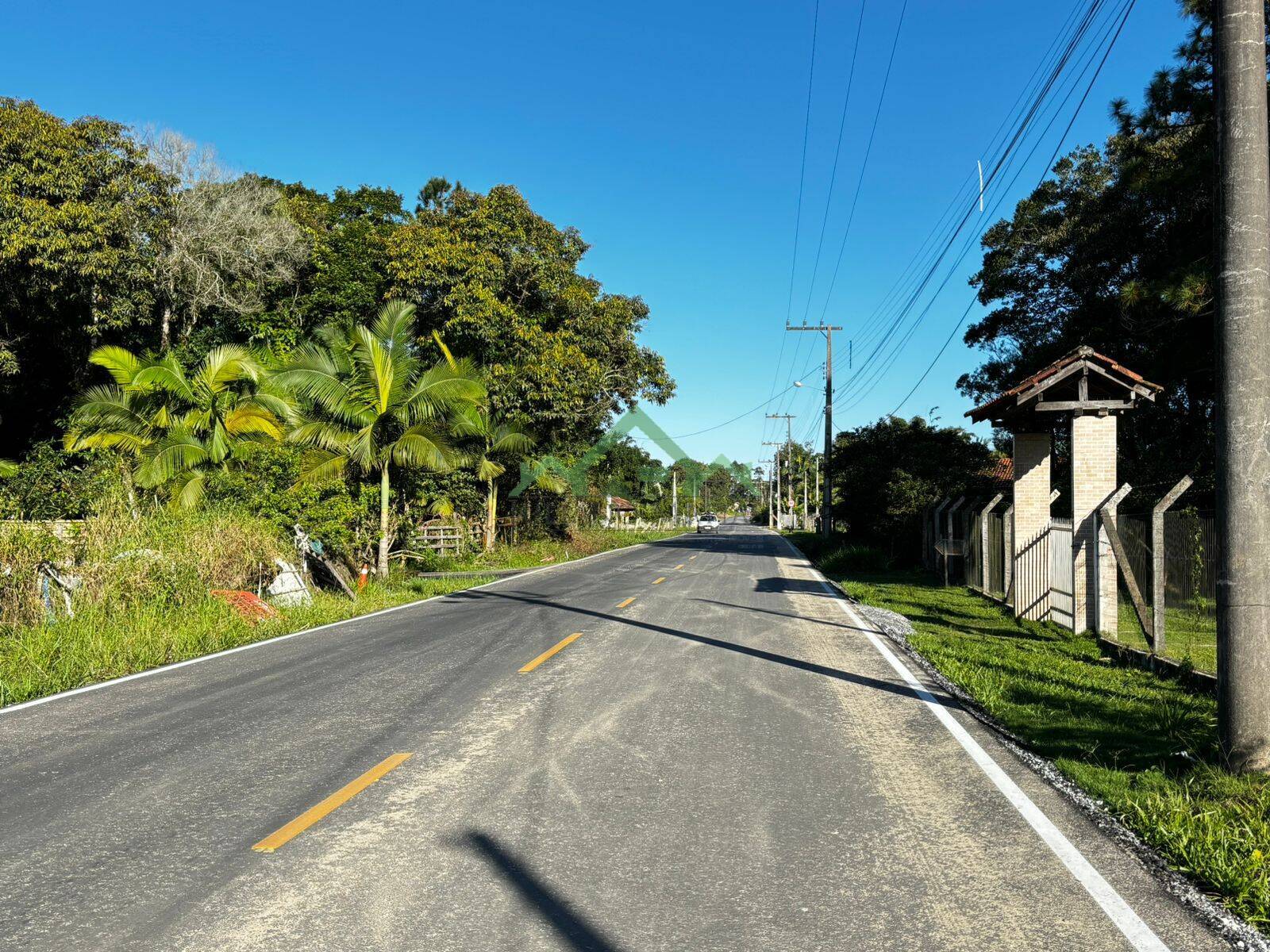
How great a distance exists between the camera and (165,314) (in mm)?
28656

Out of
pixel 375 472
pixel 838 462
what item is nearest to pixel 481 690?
pixel 375 472

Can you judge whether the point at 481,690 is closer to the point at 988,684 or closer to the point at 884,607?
the point at 988,684

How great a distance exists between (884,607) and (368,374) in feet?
43.3

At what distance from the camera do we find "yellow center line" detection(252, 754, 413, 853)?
15.0 feet

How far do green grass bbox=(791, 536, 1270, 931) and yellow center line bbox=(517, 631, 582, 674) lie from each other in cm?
421

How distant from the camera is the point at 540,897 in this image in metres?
3.91

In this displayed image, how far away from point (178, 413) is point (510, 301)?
35.6ft

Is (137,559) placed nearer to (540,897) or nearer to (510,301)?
(540,897)

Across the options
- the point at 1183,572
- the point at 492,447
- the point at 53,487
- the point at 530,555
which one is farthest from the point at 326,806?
the point at 530,555

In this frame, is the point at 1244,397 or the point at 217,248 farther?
the point at 217,248

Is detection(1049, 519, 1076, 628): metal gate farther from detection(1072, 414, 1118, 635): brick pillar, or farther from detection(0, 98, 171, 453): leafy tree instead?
detection(0, 98, 171, 453): leafy tree

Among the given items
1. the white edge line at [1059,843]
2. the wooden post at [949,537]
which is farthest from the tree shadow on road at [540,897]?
the wooden post at [949,537]

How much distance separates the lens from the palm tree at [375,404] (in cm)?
2112

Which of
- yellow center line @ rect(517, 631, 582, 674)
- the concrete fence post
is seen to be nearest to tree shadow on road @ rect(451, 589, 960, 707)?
yellow center line @ rect(517, 631, 582, 674)
